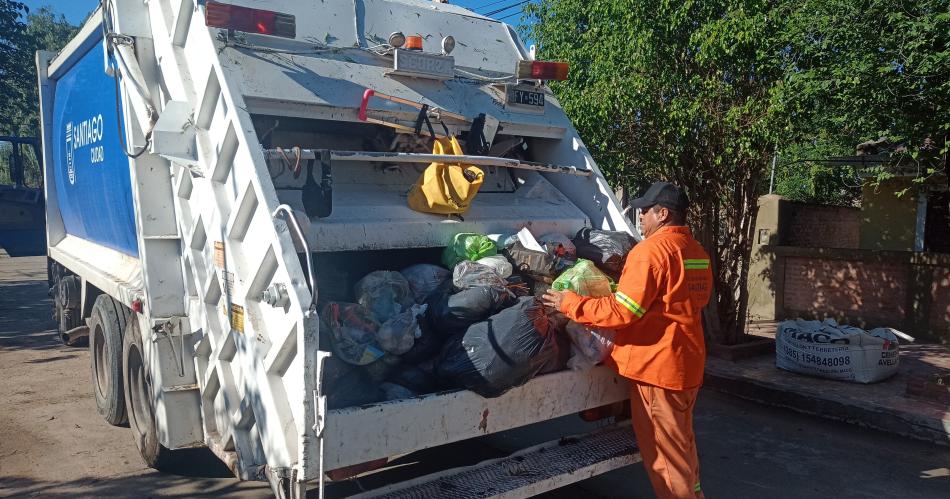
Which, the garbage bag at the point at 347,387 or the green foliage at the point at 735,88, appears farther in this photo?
the green foliage at the point at 735,88

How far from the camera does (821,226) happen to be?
33.7 ft

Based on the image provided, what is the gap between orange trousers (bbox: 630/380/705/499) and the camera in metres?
2.96

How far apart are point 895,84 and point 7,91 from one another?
20317 mm

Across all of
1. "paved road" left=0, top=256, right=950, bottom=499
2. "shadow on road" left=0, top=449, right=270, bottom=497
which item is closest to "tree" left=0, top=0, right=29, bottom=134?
"paved road" left=0, top=256, right=950, bottom=499

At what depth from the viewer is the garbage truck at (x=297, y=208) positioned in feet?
8.64

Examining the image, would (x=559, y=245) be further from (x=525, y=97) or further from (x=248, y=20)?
(x=248, y=20)

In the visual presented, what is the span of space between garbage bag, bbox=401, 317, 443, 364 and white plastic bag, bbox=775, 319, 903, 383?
4.30 m

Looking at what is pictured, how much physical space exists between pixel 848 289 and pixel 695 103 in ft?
13.8

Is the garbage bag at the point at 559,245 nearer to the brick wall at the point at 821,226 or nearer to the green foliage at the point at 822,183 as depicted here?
the green foliage at the point at 822,183

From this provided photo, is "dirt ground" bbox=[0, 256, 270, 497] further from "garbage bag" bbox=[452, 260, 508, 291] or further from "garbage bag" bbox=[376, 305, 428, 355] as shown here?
"garbage bag" bbox=[452, 260, 508, 291]

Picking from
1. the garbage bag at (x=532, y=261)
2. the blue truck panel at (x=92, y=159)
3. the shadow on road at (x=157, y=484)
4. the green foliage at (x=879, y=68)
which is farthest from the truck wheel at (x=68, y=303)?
the green foliage at (x=879, y=68)

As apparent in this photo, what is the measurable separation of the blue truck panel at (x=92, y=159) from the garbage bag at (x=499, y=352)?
214cm

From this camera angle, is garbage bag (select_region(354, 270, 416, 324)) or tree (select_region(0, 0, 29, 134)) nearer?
garbage bag (select_region(354, 270, 416, 324))

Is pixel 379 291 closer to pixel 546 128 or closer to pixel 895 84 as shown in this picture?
pixel 546 128
